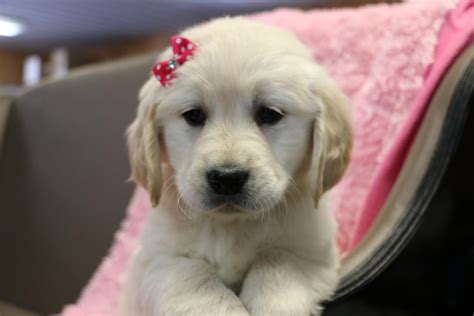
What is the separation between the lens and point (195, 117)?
140 centimetres

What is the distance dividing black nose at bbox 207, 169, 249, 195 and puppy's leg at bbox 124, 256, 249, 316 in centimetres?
24

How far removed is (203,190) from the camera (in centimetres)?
126

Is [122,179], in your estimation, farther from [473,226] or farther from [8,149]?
[473,226]

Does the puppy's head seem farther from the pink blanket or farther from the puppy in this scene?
the pink blanket

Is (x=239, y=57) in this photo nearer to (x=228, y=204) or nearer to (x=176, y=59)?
(x=176, y=59)

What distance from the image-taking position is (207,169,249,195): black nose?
1224 mm

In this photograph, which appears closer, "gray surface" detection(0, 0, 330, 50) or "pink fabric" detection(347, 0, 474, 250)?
"pink fabric" detection(347, 0, 474, 250)

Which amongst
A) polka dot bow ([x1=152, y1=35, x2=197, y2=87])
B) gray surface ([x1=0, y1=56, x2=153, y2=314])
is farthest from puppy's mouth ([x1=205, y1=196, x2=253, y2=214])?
gray surface ([x1=0, y1=56, x2=153, y2=314])

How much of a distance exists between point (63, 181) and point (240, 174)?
196 cm

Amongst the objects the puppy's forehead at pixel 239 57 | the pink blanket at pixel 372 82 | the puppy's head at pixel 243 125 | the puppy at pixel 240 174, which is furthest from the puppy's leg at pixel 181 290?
the pink blanket at pixel 372 82

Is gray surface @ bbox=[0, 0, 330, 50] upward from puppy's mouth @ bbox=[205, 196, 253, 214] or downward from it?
upward

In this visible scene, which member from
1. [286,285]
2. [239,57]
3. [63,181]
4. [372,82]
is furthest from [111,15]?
[286,285]

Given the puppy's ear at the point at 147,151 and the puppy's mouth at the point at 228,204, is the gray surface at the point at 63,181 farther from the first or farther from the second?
the puppy's mouth at the point at 228,204

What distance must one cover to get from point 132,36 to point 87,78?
470 cm
